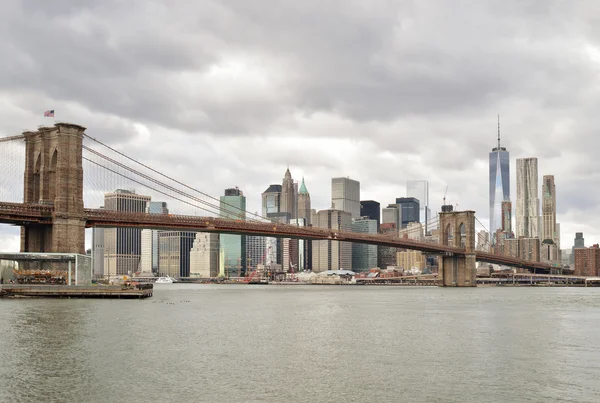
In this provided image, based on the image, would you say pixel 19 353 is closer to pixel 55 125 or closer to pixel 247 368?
pixel 247 368

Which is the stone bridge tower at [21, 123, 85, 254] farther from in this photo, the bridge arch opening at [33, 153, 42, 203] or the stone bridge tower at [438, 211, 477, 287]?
the stone bridge tower at [438, 211, 477, 287]

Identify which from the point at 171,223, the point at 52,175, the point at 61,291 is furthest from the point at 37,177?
the point at 61,291

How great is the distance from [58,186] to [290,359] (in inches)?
2129

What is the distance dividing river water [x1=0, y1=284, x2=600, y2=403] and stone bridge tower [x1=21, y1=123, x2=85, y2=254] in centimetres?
2580

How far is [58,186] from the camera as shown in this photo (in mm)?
77125

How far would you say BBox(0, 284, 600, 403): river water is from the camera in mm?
24469

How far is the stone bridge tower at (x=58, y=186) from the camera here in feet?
252

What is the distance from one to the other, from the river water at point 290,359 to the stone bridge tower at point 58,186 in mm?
25801

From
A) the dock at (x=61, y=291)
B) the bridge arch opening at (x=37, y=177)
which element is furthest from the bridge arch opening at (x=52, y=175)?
the dock at (x=61, y=291)

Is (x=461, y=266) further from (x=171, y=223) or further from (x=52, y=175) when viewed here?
(x=52, y=175)

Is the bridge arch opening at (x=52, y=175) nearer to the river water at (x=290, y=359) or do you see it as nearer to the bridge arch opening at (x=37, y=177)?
the bridge arch opening at (x=37, y=177)

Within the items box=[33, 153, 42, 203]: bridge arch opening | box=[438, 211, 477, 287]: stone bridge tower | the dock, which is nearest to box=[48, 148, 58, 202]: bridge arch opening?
box=[33, 153, 42, 203]: bridge arch opening

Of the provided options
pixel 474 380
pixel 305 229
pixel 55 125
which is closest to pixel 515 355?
pixel 474 380

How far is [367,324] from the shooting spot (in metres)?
48.1
